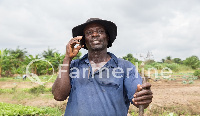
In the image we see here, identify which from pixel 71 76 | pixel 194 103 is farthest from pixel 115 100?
pixel 194 103

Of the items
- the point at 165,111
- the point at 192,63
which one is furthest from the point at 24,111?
the point at 192,63

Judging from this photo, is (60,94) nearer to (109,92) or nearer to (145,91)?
(109,92)

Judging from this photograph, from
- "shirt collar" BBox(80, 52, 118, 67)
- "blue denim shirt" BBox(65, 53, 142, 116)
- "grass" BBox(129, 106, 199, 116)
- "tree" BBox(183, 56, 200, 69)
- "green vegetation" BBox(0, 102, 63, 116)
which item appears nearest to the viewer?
"blue denim shirt" BBox(65, 53, 142, 116)

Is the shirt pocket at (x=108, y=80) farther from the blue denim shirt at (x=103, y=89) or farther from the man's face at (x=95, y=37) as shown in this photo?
the man's face at (x=95, y=37)

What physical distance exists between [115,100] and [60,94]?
0.49m

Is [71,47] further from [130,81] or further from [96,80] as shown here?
[130,81]

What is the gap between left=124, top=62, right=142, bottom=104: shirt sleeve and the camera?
172 centimetres

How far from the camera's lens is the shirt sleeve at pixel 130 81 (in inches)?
67.8

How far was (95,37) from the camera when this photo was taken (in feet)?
6.17

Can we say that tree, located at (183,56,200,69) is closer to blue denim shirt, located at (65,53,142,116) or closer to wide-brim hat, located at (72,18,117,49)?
wide-brim hat, located at (72,18,117,49)

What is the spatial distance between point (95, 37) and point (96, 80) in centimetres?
40

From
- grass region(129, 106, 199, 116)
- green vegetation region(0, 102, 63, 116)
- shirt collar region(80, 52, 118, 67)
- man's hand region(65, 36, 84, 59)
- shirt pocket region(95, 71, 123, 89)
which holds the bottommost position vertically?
grass region(129, 106, 199, 116)

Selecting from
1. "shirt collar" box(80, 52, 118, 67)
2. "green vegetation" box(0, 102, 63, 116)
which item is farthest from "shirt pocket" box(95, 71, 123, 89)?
"green vegetation" box(0, 102, 63, 116)

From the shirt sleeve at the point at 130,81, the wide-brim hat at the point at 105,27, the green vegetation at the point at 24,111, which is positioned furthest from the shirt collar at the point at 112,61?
the green vegetation at the point at 24,111
